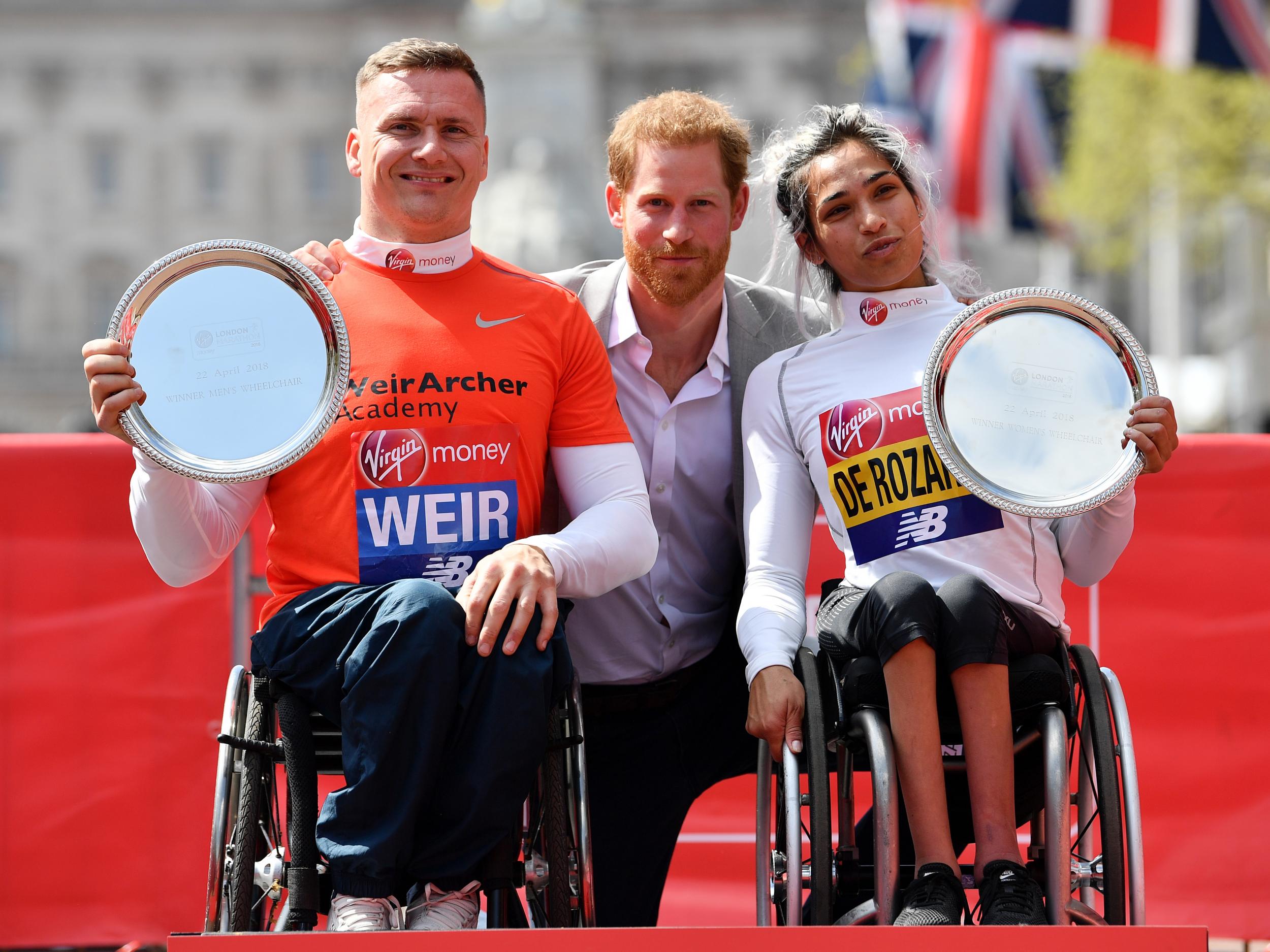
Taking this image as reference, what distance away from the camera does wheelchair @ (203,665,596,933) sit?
9.59ft

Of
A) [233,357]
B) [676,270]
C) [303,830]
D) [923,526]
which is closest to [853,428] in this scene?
[923,526]

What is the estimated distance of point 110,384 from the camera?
2988 mm

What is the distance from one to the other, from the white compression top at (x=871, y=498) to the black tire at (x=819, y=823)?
8.5 inches

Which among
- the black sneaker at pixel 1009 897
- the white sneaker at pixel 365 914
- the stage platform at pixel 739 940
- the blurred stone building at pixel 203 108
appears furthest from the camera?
the blurred stone building at pixel 203 108

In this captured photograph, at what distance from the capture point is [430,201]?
342 centimetres

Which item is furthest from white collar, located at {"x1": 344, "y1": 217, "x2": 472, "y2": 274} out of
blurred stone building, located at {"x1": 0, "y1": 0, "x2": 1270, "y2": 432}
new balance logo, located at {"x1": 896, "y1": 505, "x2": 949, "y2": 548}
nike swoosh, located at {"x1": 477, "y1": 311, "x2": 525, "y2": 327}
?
A: blurred stone building, located at {"x1": 0, "y1": 0, "x2": 1270, "y2": 432}

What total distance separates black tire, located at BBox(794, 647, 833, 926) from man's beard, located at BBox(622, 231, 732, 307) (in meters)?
1.18

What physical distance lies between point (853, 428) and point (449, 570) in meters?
0.92

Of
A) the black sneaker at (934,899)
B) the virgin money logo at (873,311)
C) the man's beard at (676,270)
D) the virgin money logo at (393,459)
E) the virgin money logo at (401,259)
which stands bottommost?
the black sneaker at (934,899)

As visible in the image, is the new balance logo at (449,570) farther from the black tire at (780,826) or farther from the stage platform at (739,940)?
the stage platform at (739,940)

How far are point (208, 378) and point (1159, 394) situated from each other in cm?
187

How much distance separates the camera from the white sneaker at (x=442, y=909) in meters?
2.80

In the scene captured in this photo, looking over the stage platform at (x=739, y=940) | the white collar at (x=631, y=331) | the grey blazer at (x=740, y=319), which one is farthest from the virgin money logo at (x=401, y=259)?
the stage platform at (x=739, y=940)

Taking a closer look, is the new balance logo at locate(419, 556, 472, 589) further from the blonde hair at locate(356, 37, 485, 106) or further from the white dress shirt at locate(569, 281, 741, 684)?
the blonde hair at locate(356, 37, 485, 106)
